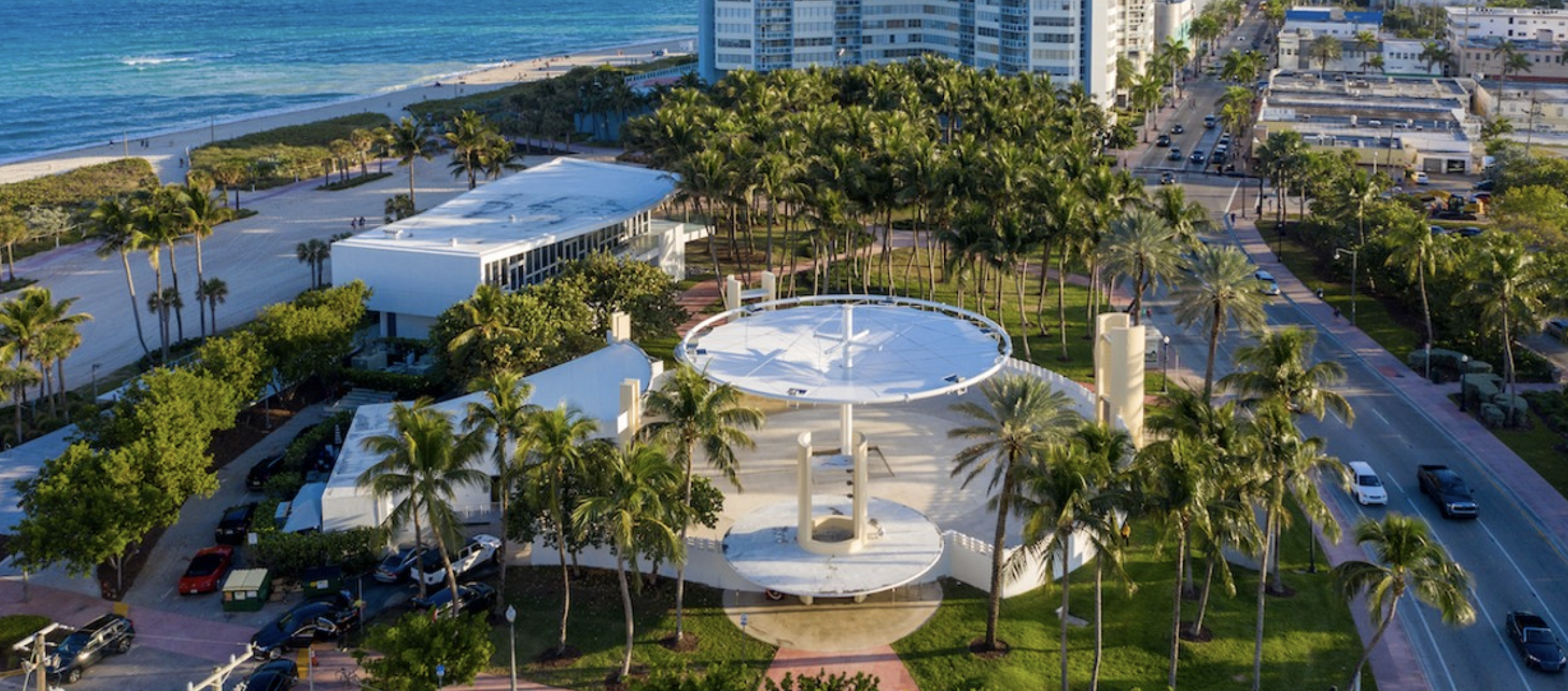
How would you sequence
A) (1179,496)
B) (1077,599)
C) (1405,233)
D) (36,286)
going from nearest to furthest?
(1179,496)
(1077,599)
(1405,233)
(36,286)

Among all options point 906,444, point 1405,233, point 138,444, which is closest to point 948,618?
point 906,444

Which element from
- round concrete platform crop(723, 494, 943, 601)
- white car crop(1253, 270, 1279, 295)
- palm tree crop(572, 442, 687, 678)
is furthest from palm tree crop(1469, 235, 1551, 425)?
palm tree crop(572, 442, 687, 678)

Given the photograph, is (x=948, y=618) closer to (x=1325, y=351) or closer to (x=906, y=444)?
(x=906, y=444)

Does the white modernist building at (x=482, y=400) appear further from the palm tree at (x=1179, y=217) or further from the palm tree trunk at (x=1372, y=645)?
the palm tree at (x=1179, y=217)

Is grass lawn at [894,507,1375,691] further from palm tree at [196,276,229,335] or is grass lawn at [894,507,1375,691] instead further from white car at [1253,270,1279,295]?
palm tree at [196,276,229,335]

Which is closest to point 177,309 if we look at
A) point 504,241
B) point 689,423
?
point 504,241

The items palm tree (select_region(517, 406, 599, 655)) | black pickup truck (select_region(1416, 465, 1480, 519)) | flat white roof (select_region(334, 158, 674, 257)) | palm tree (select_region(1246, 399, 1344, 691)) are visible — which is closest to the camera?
palm tree (select_region(1246, 399, 1344, 691))
